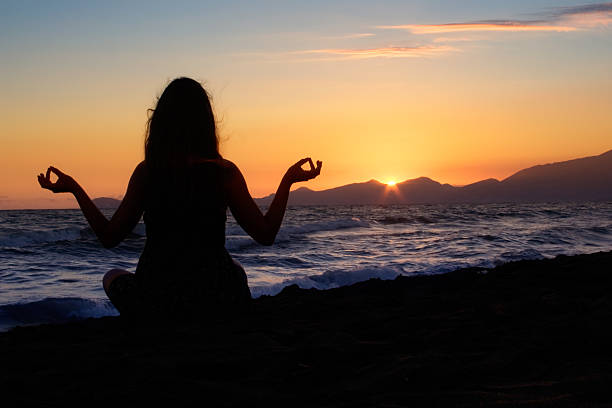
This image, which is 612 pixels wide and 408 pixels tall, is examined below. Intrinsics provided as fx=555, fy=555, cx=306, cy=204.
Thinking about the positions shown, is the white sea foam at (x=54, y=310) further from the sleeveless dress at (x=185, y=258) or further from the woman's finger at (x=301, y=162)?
the woman's finger at (x=301, y=162)

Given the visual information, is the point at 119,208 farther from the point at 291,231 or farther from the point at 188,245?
the point at 291,231

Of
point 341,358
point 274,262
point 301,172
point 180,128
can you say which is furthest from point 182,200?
point 274,262

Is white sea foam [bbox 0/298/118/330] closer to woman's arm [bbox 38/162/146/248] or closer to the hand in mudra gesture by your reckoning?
woman's arm [bbox 38/162/146/248]

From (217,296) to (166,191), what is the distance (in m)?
0.80

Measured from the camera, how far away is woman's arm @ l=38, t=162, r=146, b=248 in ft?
10.8

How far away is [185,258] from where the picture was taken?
346 centimetres

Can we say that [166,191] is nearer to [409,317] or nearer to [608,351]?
[409,317]

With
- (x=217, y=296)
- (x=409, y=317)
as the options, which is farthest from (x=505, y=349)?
(x=217, y=296)

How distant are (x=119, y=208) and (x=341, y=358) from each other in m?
1.56

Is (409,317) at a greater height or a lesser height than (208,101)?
lesser

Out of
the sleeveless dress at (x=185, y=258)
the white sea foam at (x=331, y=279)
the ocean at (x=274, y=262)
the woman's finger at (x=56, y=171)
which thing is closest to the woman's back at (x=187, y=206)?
the sleeveless dress at (x=185, y=258)

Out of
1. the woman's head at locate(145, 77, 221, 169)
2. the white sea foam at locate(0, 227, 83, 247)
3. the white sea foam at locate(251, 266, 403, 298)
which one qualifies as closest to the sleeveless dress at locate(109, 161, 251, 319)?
the woman's head at locate(145, 77, 221, 169)

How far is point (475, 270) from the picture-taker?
353 inches

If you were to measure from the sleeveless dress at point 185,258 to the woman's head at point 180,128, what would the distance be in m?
0.10
